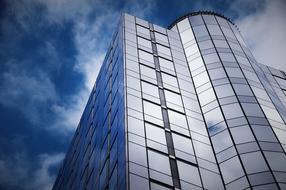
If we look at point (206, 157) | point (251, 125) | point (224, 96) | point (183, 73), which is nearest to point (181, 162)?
point (206, 157)

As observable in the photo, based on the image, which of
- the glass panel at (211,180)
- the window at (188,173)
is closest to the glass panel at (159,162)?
the window at (188,173)

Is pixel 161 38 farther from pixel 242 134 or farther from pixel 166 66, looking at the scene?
pixel 242 134

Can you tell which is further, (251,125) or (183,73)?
(183,73)

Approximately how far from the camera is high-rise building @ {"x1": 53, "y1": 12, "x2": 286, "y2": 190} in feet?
84.8

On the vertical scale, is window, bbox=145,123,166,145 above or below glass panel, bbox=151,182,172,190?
above

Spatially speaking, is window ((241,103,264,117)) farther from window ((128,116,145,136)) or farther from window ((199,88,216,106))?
window ((128,116,145,136))

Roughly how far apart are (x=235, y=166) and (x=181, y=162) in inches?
176

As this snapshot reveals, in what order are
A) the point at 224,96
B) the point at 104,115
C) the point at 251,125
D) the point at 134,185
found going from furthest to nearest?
1. the point at 104,115
2. the point at 224,96
3. the point at 251,125
4. the point at 134,185

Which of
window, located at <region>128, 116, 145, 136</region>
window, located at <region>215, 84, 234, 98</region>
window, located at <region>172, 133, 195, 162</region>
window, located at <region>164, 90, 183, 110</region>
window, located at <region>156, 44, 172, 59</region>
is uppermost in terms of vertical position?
window, located at <region>156, 44, 172, 59</region>

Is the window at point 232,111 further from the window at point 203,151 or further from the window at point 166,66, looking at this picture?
the window at point 166,66

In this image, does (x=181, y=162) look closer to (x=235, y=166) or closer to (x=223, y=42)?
(x=235, y=166)

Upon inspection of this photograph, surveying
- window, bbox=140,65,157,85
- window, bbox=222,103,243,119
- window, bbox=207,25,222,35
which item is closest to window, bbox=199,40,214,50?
window, bbox=207,25,222,35

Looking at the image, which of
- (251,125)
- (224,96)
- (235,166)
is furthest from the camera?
(224,96)

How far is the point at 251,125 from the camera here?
3081 centimetres
